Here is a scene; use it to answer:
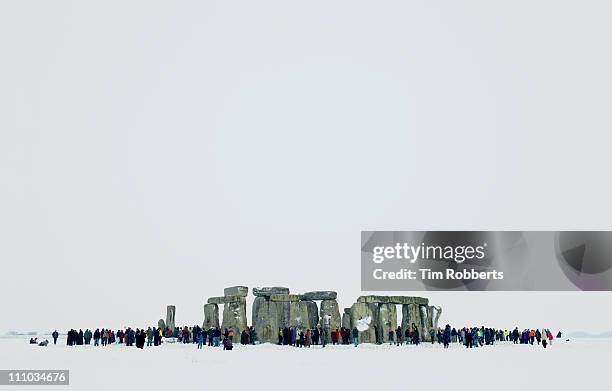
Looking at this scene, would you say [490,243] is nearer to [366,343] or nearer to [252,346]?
[366,343]

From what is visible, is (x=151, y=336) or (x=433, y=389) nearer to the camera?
(x=433, y=389)

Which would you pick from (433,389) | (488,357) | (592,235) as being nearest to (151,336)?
(488,357)

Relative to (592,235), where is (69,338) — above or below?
below

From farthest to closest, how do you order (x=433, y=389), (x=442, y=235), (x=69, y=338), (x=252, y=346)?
(x=442, y=235), (x=69, y=338), (x=252, y=346), (x=433, y=389)

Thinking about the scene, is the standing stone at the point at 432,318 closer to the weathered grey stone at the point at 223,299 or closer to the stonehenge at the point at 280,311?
the stonehenge at the point at 280,311

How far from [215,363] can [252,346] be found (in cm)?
915

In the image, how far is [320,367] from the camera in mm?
25266

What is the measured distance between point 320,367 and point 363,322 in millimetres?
11928

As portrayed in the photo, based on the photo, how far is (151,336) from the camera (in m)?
36.3

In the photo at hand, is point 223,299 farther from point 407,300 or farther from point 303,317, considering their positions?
point 407,300

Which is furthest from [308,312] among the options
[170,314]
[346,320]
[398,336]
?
[170,314]

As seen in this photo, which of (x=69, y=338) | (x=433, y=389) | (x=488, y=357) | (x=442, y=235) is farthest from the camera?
(x=442, y=235)

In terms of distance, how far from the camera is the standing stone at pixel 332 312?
1462 inches

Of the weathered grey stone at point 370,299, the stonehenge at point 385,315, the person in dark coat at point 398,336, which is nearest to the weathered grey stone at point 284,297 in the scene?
the stonehenge at point 385,315
